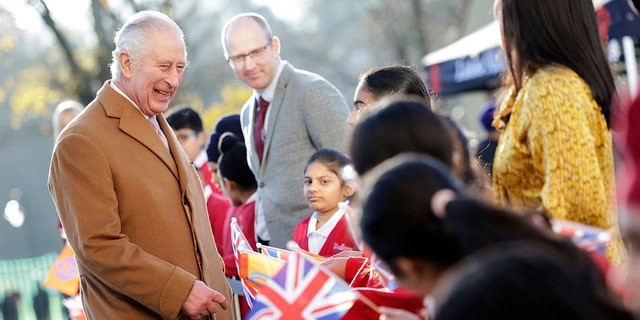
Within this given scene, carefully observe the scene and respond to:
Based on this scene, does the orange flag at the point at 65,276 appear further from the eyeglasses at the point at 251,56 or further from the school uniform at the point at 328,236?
the school uniform at the point at 328,236

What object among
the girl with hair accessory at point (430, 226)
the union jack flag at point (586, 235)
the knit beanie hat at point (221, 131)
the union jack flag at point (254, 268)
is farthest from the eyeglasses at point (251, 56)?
the girl with hair accessory at point (430, 226)

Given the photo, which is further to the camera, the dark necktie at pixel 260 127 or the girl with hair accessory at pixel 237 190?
the girl with hair accessory at pixel 237 190

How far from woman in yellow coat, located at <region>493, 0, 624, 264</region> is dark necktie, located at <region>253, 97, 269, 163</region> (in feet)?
8.93

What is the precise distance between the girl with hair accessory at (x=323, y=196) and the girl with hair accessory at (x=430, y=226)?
2787 mm

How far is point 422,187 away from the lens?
211cm

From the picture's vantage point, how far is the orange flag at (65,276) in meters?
6.95

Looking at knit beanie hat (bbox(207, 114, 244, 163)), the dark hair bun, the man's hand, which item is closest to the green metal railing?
knit beanie hat (bbox(207, 114, 244, 163))

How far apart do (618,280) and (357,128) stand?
804 mm

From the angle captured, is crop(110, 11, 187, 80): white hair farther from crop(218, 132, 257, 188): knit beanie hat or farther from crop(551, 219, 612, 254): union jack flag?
crop(551, 219, 612, 254): union jack flag

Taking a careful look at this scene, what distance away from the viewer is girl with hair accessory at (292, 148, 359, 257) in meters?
4.99

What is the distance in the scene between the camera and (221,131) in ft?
23.3

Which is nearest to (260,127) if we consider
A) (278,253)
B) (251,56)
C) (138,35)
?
(251,56)

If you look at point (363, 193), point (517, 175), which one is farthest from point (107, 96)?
point (363, 193)

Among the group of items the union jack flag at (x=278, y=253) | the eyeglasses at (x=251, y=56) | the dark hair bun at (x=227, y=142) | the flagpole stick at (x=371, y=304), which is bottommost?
the flagpole stick at (x=371, y=304)
